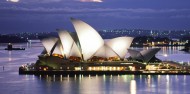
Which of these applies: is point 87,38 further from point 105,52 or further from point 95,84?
point 95,84

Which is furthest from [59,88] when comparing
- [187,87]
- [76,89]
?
[187,87]

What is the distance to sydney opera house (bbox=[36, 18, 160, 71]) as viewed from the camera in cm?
4000

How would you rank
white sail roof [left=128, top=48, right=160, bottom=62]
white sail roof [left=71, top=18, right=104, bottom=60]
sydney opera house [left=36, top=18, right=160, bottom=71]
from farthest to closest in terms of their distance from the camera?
white sail roof [left=128, top=48, right=160, bottom=62] → sydney opera house [left=36, top=18, right=160, bottom=71] → white sail roof [left=71, top=18, right=104, bottom=60]

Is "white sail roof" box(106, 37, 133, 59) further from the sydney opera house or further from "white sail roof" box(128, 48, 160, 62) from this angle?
"white sail roof" box(128, 48, 160, 62)

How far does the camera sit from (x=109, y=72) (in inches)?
1548

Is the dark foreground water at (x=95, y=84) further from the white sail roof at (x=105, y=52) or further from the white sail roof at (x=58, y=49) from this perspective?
the white sail roof at (x=58, y=49)

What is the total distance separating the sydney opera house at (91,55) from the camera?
40000mm

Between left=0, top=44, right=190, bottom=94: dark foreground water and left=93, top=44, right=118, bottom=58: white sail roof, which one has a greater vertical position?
left=93, top=44, right=118, bottom=58: white sail roof

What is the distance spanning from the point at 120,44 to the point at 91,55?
245 cm

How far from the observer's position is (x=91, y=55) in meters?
40.6

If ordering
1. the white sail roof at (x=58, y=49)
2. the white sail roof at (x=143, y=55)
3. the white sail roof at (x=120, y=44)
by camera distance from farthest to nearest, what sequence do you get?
the white sail roof at (x=58, y=49)
the white sail roof at (x=143, y=55)
the white sail roof at (x=120, y=44)

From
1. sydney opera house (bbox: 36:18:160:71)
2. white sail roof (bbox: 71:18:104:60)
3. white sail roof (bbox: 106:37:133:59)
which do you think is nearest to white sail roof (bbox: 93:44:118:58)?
sydney opera house (bbox: 36:18:160:71)

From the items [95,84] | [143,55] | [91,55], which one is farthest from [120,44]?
[95,84]

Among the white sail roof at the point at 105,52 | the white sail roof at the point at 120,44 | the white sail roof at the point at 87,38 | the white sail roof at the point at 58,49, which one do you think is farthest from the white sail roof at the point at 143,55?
the white sail roof at the point at 58,49
